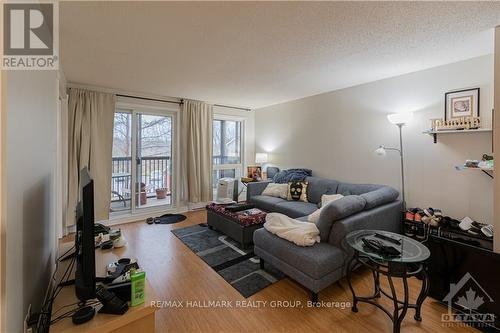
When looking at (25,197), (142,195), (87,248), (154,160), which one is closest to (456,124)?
(87,248)

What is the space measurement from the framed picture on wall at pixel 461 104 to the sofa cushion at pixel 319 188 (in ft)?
5.55

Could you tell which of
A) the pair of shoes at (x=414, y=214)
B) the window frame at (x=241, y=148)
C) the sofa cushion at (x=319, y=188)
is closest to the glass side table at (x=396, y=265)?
the pair of shoes at (x=414, y=214)

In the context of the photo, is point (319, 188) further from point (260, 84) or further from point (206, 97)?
point (206, 97)

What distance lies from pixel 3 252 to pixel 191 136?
3902mm

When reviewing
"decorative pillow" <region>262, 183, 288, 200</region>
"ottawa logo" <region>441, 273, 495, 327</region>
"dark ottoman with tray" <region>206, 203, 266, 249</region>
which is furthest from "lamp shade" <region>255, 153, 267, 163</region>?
"ottawa logo" <region>441, 273, 495, 327</region>

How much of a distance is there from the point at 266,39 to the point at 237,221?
2.22 metres

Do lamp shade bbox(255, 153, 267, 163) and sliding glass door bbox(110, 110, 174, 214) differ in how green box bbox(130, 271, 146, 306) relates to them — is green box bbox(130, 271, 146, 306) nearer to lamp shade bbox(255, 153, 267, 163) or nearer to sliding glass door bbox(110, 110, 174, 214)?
→ sliding glass door bbox(110, 110, 174, 214)

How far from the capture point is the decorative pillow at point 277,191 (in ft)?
13.3

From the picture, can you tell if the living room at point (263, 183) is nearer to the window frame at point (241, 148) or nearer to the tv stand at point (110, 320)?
the tv stand at point (110, 320)

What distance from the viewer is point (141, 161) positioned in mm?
4301

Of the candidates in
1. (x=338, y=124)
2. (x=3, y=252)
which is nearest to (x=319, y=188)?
(x=338, y=124)

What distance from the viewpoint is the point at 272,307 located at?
1.91 m

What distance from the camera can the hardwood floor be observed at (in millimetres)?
1701

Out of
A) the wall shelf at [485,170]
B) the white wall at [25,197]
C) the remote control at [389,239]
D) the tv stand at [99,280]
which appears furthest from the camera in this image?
the wall shelf at [485,170]
